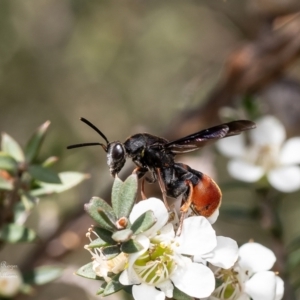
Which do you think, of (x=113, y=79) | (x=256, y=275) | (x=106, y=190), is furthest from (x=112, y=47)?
(x=256, y=275)

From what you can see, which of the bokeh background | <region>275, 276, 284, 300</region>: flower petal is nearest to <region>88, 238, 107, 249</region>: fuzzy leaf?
<region>275, 276, 284, 300</region>: flower petal

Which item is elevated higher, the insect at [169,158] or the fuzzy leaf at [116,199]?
the insect at [169,158]

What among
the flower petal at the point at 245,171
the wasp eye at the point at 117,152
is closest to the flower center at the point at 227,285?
the wasp eye at the point at 117,152

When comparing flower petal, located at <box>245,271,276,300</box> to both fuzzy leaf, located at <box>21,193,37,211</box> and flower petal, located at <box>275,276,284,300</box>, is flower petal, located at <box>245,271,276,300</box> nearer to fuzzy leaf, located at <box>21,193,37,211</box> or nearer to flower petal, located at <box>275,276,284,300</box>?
flower petal, located at <box>275,276,284,300</box>

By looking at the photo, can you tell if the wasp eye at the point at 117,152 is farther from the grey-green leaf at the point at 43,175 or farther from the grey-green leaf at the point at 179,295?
the grey-green leaf at the point at 179,295

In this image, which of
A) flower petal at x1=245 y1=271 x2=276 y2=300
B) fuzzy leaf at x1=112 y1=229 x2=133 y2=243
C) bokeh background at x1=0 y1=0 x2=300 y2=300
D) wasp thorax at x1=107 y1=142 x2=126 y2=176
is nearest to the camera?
fuzzy leaf at x1=112 y1=229 x2=133 y2=243
